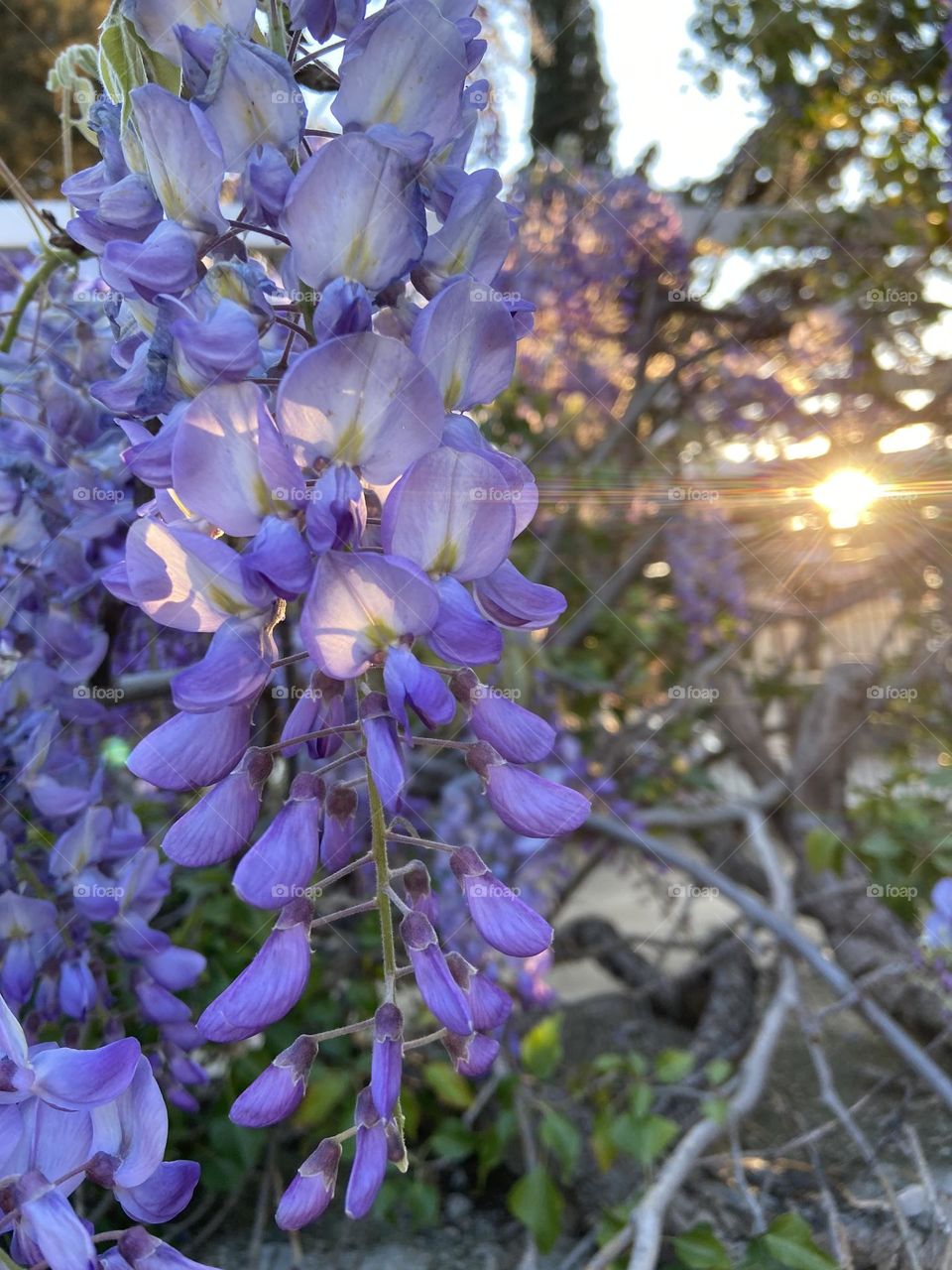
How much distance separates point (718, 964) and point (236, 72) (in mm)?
1771

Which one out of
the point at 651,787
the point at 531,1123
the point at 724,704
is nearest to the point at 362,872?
the point at 531,1123

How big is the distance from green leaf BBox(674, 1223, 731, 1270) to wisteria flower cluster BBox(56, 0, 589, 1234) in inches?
22.0

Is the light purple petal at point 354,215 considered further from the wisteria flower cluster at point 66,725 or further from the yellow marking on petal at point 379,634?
the wisteria flower cluster at point 66,725

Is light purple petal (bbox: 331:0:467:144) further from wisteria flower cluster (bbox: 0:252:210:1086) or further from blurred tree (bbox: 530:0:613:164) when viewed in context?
blurred tree (bbox: 530:0:613:164)

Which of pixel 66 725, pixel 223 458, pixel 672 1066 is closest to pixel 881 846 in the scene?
pixel 672 1066

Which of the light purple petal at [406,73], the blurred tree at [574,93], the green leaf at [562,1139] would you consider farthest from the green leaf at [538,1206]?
the blurred tree at [574,93]

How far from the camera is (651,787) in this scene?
2.41 metres

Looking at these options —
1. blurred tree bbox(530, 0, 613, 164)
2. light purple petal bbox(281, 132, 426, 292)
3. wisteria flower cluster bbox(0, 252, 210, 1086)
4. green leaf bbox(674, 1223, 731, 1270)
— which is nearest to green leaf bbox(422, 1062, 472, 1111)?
green leaf bbox(674, 1223, 731, 1270)

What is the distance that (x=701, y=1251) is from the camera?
0.84 m

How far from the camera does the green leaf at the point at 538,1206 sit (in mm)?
951

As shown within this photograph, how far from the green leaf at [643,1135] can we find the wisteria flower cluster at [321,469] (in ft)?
2.15

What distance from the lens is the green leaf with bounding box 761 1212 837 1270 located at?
770mm

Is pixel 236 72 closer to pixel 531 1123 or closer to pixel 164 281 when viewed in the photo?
pixel 164 281

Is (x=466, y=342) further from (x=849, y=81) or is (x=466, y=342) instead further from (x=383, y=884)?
(x=849, y=81)
